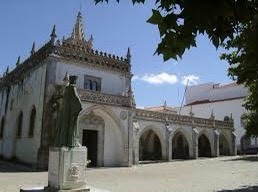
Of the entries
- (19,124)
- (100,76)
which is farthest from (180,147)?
(19,124)

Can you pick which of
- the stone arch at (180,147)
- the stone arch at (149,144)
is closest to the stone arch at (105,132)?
the stone arch at (149,144)

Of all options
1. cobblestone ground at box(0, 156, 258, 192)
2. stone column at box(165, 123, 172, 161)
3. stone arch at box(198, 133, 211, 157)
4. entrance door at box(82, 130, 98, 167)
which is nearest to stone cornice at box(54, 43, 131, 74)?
entrance door at box(82, 130, 98, 167)

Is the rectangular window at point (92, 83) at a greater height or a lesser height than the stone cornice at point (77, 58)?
lesser

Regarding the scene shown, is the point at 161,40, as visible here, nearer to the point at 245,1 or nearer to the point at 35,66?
the point at 245,1

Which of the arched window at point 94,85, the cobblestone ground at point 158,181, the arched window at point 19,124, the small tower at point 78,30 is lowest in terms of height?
the cobblestone ground at point 158,181

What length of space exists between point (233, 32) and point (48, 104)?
20.6 metres

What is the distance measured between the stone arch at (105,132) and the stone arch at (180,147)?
10.6m

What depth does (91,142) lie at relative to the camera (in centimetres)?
2434

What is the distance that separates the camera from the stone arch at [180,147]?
3453 centimetres

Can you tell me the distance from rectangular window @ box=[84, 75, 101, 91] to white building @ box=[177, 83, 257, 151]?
74.1 ft

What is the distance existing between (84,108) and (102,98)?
1597 mm

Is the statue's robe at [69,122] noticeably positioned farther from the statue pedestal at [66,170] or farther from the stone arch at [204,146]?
the stone arch at [204,146]

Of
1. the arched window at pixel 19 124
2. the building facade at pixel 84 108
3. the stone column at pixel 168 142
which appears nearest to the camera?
the building facade at pixel 84 108

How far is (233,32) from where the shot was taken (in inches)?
98.1
